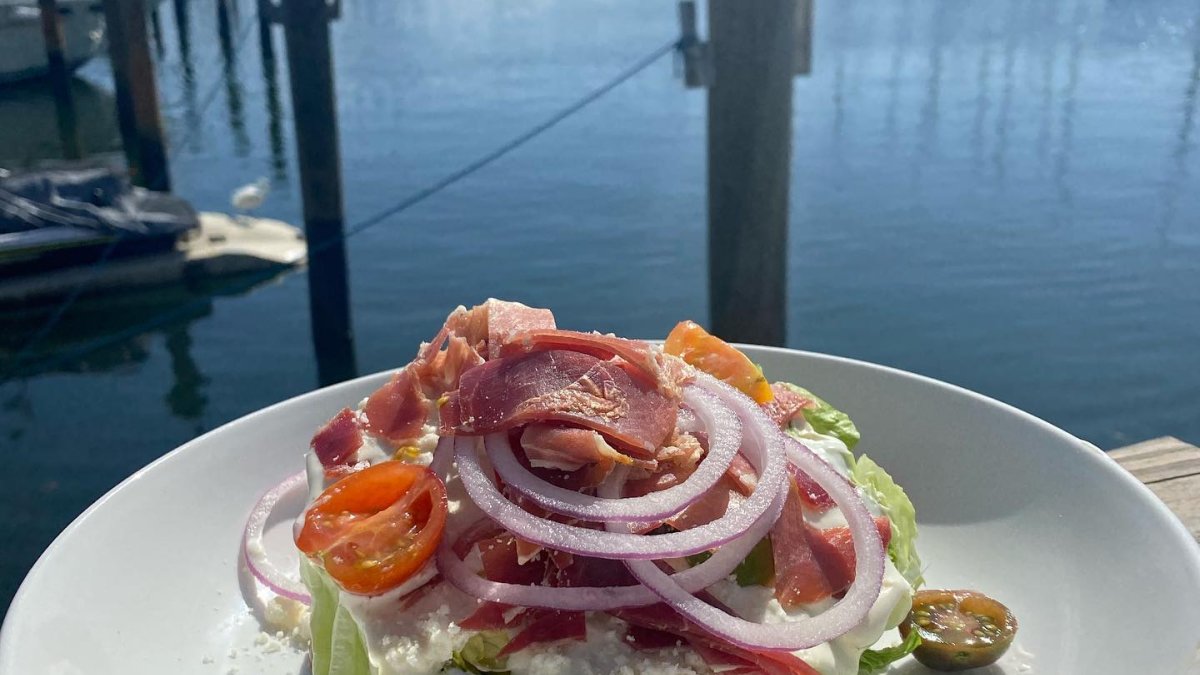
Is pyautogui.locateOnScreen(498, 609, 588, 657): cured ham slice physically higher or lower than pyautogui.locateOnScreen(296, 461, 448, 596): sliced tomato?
lower

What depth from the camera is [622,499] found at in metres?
1.80

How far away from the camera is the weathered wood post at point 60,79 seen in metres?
20.5

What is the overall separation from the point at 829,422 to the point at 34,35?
1182 inches

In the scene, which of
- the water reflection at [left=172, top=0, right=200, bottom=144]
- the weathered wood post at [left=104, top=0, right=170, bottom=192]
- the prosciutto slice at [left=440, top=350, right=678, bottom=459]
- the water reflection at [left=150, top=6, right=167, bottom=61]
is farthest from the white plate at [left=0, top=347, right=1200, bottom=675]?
the water reflection at [left=150, top=6, right=167, bottom=61]

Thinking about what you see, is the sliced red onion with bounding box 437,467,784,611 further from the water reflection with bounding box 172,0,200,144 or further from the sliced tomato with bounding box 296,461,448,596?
the water reflection with bounding box 172,0,200,144

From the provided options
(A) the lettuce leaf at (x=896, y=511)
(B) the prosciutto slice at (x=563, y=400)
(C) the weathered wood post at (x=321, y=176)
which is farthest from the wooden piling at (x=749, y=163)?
(C) the weathered wood post at (x=321, y=176)

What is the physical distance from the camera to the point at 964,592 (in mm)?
2035

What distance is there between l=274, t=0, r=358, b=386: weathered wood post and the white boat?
57.8 ft

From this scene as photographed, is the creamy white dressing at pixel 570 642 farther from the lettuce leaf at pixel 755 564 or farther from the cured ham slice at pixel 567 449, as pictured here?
the cured ham slice at pixel 567 449

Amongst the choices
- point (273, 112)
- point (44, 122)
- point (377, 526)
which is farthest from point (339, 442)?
point (44, 122)

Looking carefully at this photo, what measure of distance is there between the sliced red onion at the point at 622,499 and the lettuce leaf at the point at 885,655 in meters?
0.50

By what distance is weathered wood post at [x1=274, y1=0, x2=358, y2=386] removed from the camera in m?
8.78

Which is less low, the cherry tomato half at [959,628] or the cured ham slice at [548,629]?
the cured ham slice at [548,629]

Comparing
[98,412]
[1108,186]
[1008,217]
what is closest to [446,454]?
[98,412]
